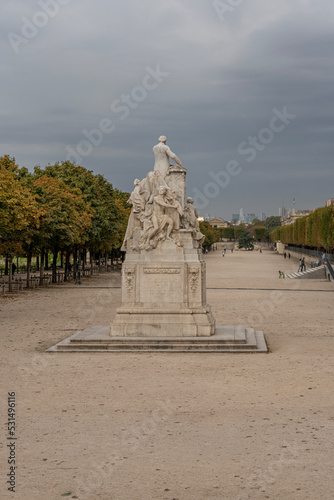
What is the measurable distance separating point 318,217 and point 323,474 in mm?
76111

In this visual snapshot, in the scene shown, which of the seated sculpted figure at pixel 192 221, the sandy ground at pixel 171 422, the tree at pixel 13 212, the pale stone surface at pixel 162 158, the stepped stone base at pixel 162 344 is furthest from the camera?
the tree at pixel 13 212

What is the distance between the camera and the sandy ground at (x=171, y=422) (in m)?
7.60

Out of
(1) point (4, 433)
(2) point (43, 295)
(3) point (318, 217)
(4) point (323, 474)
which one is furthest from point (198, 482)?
(3) point (318, 217)

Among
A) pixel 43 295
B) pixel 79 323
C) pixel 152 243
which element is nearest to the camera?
pixel 152 243

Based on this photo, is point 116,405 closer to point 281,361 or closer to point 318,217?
point 281,361

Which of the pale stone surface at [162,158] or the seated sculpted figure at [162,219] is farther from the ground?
the pale stone surface at [162,158]

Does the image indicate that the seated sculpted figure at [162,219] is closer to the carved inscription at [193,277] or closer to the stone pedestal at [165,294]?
the stone pedestal at [165,294]

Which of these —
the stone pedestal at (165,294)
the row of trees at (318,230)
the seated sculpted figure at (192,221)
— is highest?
the row of trees at (318,230)

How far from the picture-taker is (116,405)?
1118cm

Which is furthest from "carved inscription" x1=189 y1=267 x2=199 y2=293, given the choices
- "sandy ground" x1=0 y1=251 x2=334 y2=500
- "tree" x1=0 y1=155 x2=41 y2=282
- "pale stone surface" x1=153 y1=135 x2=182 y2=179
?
"tree" x1=0 y1=155 x2=41 y2=282

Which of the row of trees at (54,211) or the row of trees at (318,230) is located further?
the row of trees at (318,230)

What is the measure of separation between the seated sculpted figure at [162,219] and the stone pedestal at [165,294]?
0.70 ft

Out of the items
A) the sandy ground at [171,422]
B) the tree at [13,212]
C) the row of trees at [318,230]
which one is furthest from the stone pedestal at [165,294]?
the row of trees at [318,230]

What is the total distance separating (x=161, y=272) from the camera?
18.1 meters
